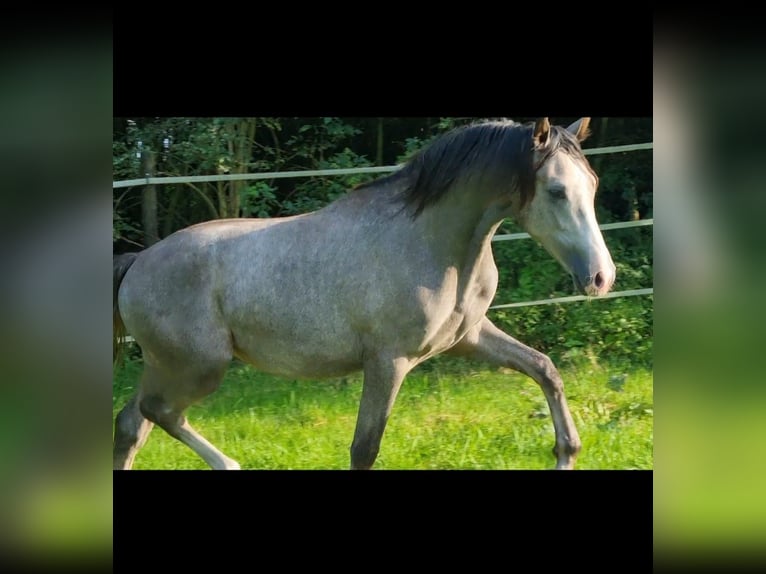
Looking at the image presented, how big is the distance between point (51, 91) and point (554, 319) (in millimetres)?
2951

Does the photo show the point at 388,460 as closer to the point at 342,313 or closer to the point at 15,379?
the point at 342,313

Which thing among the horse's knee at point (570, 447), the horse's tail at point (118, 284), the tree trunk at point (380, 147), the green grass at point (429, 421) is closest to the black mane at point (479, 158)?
the tree trunk at point (380, 147)

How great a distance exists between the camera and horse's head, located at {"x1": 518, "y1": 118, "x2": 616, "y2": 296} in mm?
3656

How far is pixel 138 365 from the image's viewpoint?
437cm

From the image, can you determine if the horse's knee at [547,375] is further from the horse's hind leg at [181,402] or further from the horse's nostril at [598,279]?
the horse's hind leg at [181,402]

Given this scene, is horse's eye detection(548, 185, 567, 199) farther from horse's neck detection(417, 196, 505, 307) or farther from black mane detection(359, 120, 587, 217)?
horse's neck detection(417, 196, 505, 307)

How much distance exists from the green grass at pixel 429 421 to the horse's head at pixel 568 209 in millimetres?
1009

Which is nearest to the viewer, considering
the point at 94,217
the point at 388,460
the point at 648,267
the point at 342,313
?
the point at 94,217

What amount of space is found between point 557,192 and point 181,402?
2.04 meters

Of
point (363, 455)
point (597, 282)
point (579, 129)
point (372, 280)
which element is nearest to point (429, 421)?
point (363, 455)

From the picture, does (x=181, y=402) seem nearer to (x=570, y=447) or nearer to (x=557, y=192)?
(x=570, y=447)

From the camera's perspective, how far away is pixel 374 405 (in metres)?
3.93

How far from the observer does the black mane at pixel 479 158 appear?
3744 millimetres

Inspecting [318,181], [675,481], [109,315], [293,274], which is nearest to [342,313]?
[293,274]
